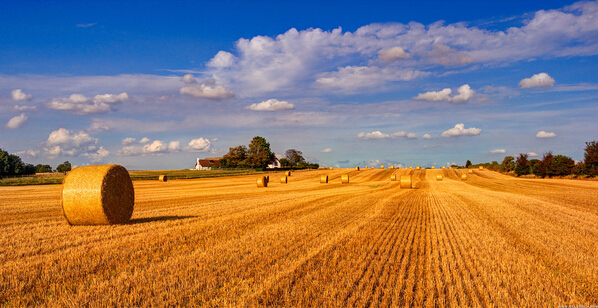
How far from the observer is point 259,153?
9975 centimetres

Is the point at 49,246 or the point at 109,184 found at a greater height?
the point at 109,184

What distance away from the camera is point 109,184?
12.7 meters

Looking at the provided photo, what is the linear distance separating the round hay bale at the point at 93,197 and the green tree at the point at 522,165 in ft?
217

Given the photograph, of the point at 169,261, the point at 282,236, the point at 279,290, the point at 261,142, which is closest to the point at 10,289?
the point at 169,261

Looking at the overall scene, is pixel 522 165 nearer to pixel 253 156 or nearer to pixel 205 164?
pixel 253 156

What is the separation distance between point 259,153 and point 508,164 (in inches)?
2411

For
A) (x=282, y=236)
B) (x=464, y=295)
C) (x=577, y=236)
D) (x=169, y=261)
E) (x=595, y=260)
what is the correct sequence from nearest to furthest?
(x=464, y=295), (x=169, y=261), (x=595, y=260), (x=282, y=236), (x=577, y=236)

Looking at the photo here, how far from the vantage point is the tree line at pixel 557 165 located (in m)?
45.3

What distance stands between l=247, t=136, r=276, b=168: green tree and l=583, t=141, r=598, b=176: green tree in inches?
2777

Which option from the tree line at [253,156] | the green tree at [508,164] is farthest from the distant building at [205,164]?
the green tree at [508,164]

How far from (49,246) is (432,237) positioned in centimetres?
1017

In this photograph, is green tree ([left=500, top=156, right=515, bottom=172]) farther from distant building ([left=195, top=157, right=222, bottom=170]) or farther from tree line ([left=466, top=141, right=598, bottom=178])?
distant building ([left=195, top=157, right=222, bottom=170])

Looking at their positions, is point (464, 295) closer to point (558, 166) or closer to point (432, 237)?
point (432, 237)

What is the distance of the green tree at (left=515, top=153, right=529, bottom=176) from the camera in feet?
199
